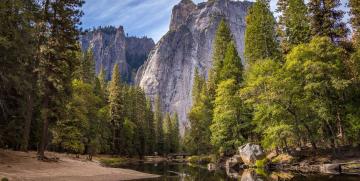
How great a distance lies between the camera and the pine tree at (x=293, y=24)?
37.4 m

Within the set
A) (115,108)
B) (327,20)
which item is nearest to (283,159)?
(327,20)

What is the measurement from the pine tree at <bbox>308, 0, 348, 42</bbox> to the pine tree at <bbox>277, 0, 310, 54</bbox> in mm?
2346

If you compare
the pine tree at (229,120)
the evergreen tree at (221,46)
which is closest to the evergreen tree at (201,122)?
the evergreen tree at (221,46)

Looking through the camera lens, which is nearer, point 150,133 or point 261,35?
point 261,35

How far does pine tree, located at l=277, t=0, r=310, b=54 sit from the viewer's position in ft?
123

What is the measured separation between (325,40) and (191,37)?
158m

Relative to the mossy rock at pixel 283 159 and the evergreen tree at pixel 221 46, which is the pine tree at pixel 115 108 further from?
the mossy rock at pixel 283 159

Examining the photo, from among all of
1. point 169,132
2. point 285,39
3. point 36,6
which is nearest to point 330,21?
point 285,39

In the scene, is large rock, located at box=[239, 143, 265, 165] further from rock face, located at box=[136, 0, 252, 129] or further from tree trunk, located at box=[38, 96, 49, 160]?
rock face, located at box=[136, 0, 252, 129]

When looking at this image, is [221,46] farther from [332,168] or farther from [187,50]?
[187,50]

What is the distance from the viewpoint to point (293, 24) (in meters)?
38.3

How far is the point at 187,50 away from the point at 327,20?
15456 centimetres

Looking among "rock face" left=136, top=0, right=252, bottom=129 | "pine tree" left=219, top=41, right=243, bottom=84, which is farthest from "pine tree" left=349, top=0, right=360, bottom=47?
"rock face" left=136, top=0, right=252, bottom=129

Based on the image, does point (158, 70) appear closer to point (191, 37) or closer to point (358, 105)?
point (191, 37)
